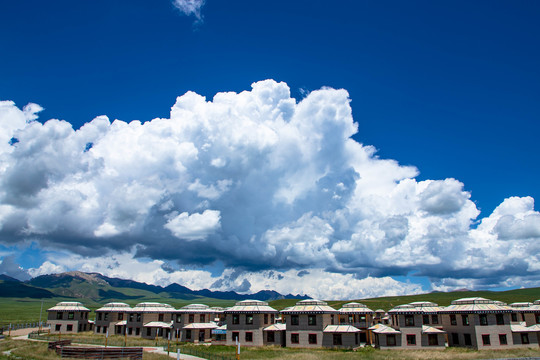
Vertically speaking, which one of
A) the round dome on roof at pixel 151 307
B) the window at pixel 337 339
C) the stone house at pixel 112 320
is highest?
the round dome on roof at pixel 151 307

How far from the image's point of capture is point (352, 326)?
234 ft

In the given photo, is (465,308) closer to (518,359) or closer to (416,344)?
(416,344)

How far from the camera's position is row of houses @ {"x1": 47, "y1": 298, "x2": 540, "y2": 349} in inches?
2640

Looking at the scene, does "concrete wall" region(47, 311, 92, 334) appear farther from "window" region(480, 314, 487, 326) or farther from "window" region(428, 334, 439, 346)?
"window" region(480, 314, 487, 326)

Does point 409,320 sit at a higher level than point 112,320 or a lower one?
higher

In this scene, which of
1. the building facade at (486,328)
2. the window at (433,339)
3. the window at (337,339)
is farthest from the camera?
the window at (337,339)

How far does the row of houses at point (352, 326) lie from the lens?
67.1 metres

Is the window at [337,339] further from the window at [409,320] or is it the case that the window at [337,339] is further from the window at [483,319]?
the window at [483,319]

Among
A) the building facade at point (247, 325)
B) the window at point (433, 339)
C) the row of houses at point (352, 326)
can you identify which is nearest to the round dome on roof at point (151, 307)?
the row of houses at point (352, 326)

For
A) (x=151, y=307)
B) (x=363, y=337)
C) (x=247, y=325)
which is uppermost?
(x=151, y=307)

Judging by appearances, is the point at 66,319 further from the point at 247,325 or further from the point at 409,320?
the point at 409,320

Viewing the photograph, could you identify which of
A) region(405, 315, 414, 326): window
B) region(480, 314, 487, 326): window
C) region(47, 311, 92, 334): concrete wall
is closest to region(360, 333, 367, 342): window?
region(405, 315, 414, 326): window

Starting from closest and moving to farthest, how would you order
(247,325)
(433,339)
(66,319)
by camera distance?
(433,339) < (247,325) < (66,319)

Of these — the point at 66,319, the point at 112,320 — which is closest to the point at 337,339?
the point at 112,320
